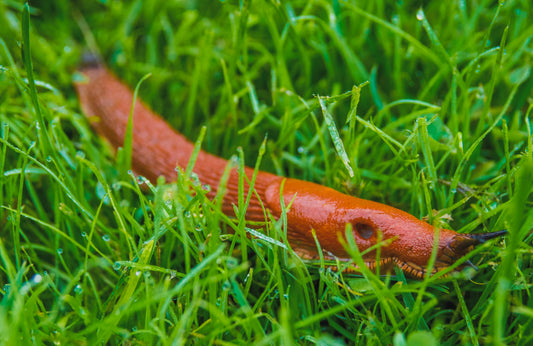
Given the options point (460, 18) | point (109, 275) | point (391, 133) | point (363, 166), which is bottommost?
point (109, 275)

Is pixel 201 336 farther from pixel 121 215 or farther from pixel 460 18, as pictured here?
pixel 460 18

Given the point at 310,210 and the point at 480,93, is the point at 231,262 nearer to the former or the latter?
the point at 310,210

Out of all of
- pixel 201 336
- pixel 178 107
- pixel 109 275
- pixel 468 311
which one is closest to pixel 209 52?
pixel 178 107

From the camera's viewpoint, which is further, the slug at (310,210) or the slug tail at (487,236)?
the slug at (310,210)

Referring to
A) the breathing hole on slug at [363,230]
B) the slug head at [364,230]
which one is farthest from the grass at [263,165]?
the breathing hole on slug at [363,230]

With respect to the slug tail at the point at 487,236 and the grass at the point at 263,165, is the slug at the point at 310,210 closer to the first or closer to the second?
the slug tail at the point at 487,236

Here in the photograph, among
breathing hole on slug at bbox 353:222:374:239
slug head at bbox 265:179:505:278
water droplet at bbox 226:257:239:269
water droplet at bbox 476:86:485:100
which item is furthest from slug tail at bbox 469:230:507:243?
water droplet at bbox 476:86:485:100

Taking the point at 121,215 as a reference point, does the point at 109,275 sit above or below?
below

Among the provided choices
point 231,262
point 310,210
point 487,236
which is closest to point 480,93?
point 487,236
